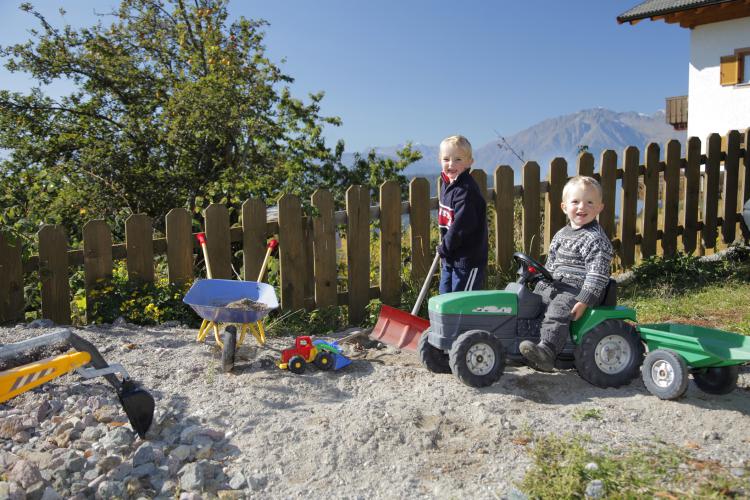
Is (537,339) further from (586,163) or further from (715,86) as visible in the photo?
(715,86)

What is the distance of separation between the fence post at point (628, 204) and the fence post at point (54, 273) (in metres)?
6.21

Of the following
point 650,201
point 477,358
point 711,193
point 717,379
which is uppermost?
point 711,193

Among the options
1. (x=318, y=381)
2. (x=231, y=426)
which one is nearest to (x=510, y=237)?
(x=318, y=381)

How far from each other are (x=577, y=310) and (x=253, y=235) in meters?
2.94

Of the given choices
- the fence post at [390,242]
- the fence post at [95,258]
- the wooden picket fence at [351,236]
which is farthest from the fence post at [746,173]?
the fence post at [95,258]

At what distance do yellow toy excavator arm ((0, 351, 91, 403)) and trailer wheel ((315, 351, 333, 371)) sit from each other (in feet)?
4.78

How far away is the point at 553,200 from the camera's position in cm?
721

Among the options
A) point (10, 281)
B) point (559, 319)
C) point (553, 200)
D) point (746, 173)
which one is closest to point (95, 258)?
point (10, 281)

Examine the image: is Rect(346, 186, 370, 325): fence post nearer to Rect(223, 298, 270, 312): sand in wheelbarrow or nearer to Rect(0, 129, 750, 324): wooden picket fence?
Rect(0, 129, 750, 324): wooden picket fence

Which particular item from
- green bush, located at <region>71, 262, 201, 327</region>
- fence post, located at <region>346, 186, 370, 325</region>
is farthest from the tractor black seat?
green bush, located at <region>71, 262, 201, 327</region>

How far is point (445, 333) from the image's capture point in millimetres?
3896

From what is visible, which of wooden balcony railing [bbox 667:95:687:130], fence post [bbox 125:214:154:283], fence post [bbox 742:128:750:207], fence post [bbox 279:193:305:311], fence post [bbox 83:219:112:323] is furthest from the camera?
wooden balcony railing [bbox 667:95:687:130]

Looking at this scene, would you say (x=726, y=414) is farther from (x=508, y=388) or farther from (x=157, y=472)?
(x=157, y=472)

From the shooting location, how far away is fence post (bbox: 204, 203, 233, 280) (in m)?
5.43
